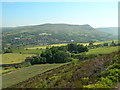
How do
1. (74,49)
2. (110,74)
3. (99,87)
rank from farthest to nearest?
1. (74,49)
2. (110,74)
3. (99,87)

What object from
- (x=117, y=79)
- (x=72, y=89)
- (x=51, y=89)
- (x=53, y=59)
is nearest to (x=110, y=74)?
(x=117, y=79)

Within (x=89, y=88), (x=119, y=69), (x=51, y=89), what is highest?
(x=119, y=69)

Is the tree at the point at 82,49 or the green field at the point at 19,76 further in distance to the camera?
the tree at the point at 82,49

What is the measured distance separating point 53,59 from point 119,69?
172 ft

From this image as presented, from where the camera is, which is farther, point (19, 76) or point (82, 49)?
point (82, 49)

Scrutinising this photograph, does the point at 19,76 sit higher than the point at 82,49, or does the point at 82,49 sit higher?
the point at 82,49

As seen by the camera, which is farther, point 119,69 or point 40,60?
point 40,60

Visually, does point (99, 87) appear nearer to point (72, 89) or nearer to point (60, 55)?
point (72, 89)

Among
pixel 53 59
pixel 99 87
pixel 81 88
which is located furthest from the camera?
pixel 53 59

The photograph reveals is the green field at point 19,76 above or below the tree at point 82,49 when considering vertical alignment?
below

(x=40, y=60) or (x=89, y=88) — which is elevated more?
(x=89, y=88)

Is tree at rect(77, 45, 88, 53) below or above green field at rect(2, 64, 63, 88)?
above

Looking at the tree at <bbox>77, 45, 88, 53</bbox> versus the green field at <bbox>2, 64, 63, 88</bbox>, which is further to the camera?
the tree at <bbox>77, 45, 88, 53</bbox>

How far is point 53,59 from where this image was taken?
65375 mm
